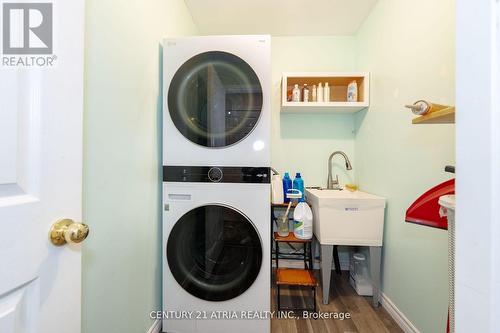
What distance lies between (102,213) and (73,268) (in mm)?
334

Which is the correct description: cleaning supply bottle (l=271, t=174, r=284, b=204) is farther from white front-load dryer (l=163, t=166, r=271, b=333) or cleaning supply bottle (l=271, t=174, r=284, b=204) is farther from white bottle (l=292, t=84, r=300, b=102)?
white bottle (l=292, t=84, r=300, b=102)

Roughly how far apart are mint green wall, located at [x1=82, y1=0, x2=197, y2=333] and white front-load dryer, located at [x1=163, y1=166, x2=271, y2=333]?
12cm

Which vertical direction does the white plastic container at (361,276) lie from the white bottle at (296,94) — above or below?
below

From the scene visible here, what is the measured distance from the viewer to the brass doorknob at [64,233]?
49 centimetres

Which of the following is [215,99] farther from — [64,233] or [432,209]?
[432,209]

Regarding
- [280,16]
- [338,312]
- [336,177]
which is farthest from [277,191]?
[280,16]

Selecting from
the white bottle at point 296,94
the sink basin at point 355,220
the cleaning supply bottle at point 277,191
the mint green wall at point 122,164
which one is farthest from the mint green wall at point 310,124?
the mint green wall at point 122,164

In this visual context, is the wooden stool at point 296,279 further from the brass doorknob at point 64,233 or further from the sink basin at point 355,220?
the brass doorknob at point 64,233

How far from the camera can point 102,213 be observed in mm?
854

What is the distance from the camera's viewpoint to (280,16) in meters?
1.84

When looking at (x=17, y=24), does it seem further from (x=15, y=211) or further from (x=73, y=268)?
(x=73, y=268)

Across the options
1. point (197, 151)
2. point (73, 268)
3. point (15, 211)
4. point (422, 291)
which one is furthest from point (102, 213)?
point (422, 291)

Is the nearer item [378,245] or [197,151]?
[197,151]

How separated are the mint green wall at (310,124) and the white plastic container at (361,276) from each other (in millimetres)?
736
